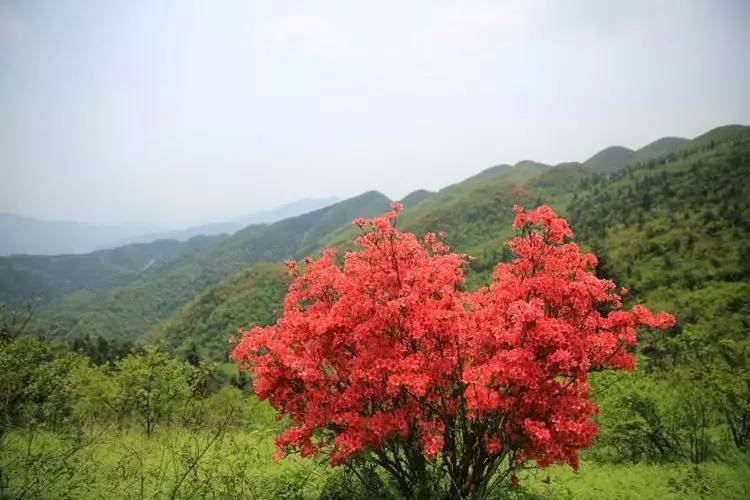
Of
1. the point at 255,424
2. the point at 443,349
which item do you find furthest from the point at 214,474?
the point at 255,424

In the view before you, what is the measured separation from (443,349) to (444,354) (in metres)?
0.15

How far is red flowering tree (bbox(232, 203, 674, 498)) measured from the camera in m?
9.59

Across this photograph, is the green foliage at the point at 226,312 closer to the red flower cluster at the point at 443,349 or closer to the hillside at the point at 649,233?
the hillside at the point at 649,233

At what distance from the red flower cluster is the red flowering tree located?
0.03 metres

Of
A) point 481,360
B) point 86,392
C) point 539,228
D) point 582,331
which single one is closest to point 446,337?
point 481,360

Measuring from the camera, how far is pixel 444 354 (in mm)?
10383

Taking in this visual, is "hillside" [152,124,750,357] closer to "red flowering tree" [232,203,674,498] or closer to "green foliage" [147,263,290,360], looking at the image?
"green foliage" [147,263,290,360]

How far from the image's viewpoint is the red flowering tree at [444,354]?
9.59 meters

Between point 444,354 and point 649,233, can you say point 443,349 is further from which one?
point 649,233

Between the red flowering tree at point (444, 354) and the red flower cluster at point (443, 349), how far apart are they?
31 millimetres

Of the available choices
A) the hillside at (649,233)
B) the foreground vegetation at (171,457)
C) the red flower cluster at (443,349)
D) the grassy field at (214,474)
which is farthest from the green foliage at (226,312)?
the red flower cluster at (443,349)

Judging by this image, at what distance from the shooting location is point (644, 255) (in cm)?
9256

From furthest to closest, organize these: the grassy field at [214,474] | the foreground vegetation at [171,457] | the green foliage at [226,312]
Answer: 1. the green foliage at [226,312]
2. the foreground vegetation at [171,457]
3. the grassy field at [214,474]

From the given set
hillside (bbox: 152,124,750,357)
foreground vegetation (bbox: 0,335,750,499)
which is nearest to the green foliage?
hillside (bbox: 152,124,750,357)
